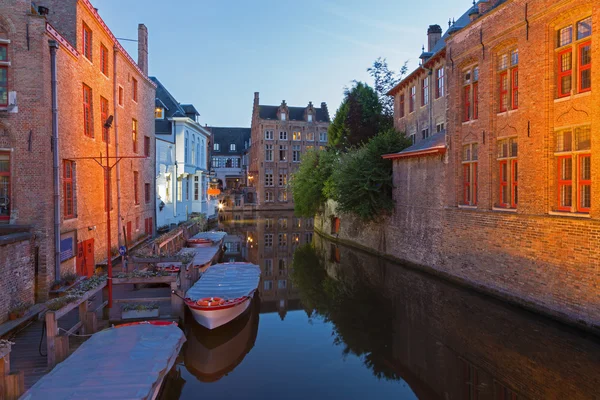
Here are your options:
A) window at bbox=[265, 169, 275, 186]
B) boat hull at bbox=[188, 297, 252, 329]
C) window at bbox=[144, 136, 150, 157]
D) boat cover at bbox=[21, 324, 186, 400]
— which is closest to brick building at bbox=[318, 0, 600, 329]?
boat hull at bbox=[188, 297, 252, 329]

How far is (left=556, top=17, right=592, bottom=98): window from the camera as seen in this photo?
12.2 metres

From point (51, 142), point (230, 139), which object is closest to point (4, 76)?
point (51, 142)

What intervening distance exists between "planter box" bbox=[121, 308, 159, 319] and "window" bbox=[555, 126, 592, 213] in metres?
12.0

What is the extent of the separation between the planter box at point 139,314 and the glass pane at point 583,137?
12661 mm

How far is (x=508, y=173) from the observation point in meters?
15.5

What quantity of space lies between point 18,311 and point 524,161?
15.3 m

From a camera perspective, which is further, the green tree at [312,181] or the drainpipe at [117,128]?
the green tree at [312,181]

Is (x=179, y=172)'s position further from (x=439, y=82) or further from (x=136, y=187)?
(x=439, y=82)

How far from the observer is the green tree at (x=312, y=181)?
112 ft

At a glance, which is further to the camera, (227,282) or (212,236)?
(212,236)

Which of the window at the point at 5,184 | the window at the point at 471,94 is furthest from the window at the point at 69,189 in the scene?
the window at the point at 471,94

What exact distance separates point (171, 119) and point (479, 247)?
77.8 feet

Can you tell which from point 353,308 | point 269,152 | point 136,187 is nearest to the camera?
point 353,308

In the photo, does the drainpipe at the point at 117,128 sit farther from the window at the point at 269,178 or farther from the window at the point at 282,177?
the window at the point at 282,177
